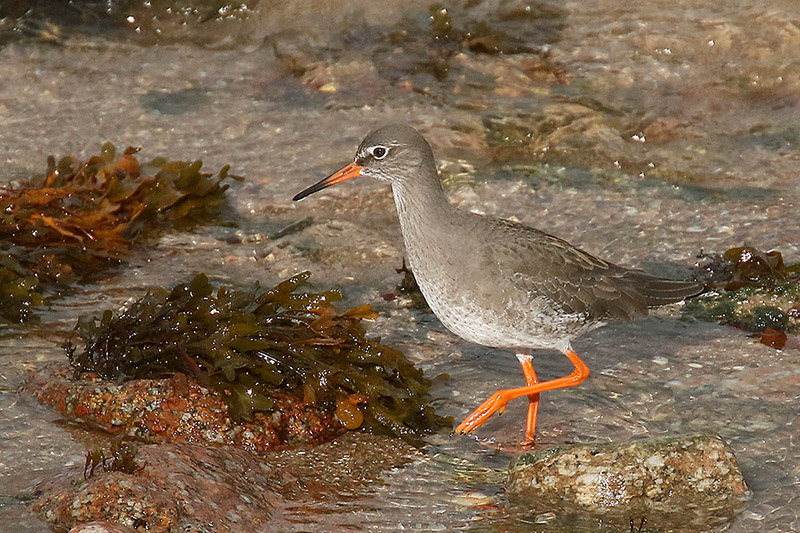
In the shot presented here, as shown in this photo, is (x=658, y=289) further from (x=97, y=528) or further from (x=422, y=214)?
(x=97, y=528)

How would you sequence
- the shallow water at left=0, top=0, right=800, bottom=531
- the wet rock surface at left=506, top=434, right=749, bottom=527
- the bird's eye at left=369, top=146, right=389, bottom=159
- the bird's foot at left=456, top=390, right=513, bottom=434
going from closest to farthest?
the wet rock surface at left=506, top=434, right=749, bottom=527 → the shallow water at left=0, top=0, right=800, bottom=531 → the bird's foot at left=456, top=390, right=513, bottom=434 → the bird's eye at left=369, top=146, right=389, bottom=159

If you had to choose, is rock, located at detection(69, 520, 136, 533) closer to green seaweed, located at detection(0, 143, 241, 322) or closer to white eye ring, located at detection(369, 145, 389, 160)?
white eye ring, located at detection(369, 145, 389, 160)

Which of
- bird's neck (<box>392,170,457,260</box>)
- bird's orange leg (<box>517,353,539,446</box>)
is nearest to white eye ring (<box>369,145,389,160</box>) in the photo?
bird's neck (<box>392,170,457,260</box>)

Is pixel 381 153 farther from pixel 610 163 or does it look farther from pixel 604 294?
pixel 610 163

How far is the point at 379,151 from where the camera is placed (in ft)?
19.6

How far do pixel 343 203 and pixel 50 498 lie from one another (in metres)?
4.79

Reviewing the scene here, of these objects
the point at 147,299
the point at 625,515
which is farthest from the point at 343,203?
the point at 625,515

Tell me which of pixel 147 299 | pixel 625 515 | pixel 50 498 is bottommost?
pixel 625 515

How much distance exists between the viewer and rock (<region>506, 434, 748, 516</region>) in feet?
15.5

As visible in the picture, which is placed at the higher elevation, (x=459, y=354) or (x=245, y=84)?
(x=245, y=84)

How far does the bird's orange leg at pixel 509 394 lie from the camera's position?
5.59 m

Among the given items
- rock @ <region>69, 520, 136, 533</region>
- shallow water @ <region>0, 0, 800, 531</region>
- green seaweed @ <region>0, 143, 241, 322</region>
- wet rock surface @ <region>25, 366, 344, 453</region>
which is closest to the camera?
rock @ <region>69, 520, 136, 533</region>

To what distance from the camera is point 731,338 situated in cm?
654

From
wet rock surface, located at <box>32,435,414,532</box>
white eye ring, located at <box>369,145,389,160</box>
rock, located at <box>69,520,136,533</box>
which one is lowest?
wet rock surface, located at <box>32,435,414,532</box>
